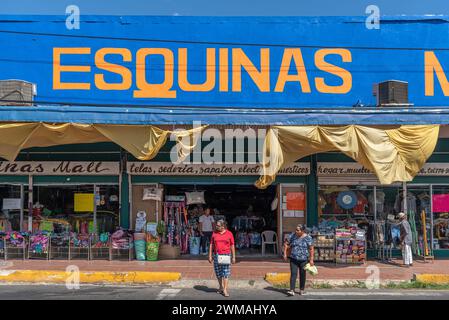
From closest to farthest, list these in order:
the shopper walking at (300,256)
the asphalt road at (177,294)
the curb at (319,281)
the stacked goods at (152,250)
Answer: the asphalt road at (177,294) < the shopper walking at (300,256) < the curb at (319,281) < the stacked goods at (152,250)

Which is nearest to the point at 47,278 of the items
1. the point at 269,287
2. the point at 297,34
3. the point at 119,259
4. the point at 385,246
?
the point at 119,259

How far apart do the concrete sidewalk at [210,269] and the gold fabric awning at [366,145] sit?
237 centimetres

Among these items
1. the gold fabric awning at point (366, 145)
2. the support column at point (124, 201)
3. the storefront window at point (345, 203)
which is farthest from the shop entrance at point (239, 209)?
the gold fabric awning at point (366, 145)

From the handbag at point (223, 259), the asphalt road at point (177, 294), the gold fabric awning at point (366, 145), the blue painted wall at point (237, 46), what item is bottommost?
the asphalt road at point (177, 294)

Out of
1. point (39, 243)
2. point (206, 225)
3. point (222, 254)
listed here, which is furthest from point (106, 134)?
point (222, 254)

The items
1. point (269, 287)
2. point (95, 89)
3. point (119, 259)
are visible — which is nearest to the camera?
point (269, 287)

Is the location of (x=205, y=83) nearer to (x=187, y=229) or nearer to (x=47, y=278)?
(x=187, y=229)

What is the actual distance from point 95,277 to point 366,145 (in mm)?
7560

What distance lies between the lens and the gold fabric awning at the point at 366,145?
41.0 feet

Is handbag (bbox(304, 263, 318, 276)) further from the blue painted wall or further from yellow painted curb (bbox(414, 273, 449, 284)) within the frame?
the blue painted wall

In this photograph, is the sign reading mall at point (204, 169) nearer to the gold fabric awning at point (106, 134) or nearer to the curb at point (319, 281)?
the gold fabric awning at point (106, 134)

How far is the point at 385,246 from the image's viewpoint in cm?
1511

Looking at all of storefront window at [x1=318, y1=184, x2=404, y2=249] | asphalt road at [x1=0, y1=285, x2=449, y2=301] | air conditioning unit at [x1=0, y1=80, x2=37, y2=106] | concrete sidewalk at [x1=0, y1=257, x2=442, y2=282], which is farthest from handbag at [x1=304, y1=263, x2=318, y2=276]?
air conditioning unit at [x1=0, y1=80, x2=37, y2=106]

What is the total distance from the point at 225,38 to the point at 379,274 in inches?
397
